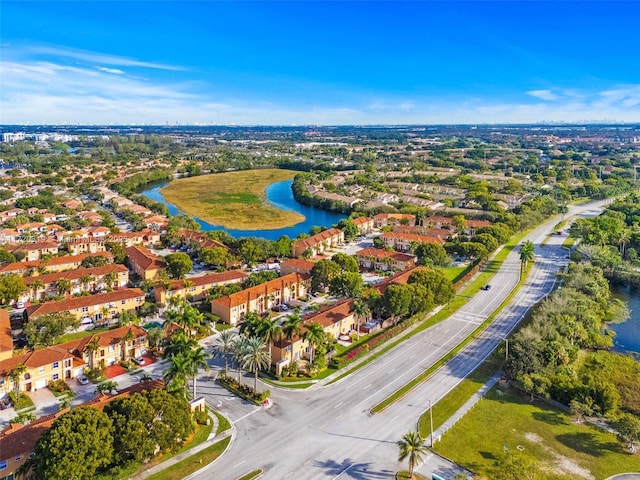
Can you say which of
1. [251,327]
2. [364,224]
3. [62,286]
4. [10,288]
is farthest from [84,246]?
[364,224]

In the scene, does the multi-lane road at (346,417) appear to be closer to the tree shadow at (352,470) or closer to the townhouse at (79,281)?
the tree shadow at (352,470)

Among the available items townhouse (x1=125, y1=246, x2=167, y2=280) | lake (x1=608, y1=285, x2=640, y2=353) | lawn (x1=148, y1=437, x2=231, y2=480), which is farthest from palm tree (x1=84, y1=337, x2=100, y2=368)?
lake (x1=608, y1=285, x2=640, y2=353)

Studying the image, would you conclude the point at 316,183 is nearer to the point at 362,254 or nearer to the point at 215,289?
the point at 362,254

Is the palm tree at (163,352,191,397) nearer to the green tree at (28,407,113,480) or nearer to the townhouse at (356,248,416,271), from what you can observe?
the green tree at (28,407,113,480)

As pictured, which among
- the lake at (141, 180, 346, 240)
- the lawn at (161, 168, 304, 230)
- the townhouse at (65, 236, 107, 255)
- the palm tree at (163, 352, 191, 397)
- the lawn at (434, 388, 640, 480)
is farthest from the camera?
the lawn at (161, 168, 304, 230)

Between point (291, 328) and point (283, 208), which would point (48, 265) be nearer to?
point (291, 328)

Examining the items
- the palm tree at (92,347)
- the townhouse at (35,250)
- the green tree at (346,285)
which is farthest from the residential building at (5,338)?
the green tree at (346,285)

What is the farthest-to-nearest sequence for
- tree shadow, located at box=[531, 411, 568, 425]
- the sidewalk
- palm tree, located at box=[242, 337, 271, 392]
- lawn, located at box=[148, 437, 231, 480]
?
palm tree, located at box=[242, 337, 271, 392] < tree shadow, located at box=[531, 411, 568, 425] < the sidewalk < lawn, located at box=[148, 437, 231, 480]
